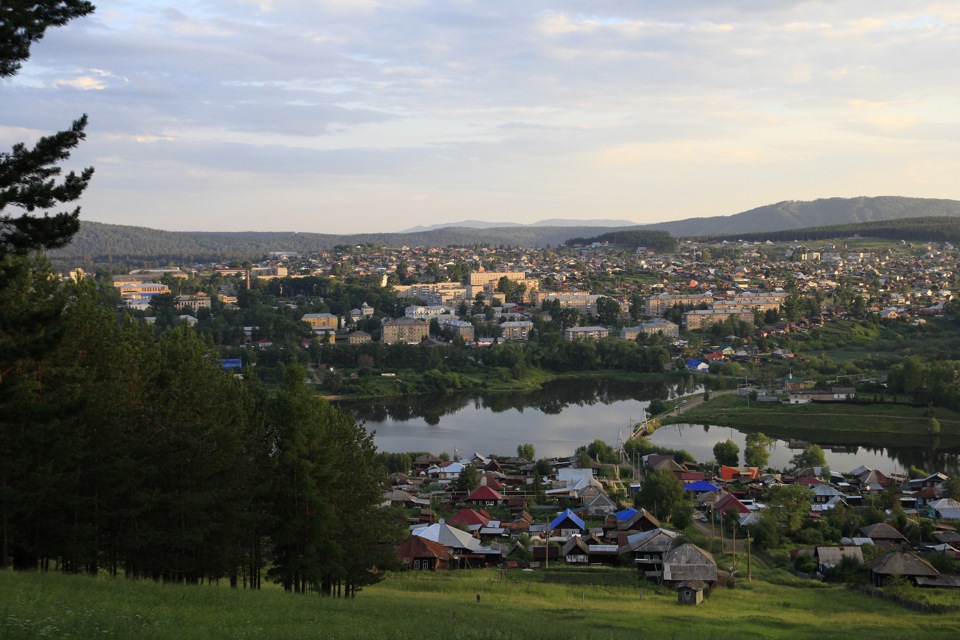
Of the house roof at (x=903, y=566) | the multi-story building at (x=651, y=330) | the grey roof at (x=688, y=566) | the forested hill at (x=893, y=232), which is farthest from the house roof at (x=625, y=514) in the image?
the forested hill at (x=893, y=232)

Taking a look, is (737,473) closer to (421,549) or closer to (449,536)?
(449,536)

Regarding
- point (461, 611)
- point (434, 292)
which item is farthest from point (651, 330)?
point (461, 611)

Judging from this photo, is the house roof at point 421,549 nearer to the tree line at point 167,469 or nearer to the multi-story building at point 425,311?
the tree line at point 167,469

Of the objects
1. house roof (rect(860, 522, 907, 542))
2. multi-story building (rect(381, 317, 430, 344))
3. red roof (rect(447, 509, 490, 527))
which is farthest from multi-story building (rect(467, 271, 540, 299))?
house roof (rect(860, 522, 907, 542))

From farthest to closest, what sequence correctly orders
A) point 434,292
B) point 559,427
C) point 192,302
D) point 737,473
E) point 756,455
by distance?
point 434,292, point 192,302, point 559,427, point 756,455, point 737,473

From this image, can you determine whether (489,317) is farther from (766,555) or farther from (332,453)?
(332,453)

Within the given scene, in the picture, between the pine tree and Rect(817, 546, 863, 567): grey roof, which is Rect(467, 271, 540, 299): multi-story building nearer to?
Rect(817, 546, 863, 567): grey roof

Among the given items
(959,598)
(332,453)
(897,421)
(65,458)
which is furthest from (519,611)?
(897,421)
